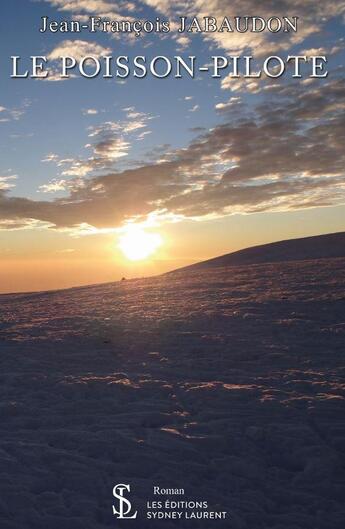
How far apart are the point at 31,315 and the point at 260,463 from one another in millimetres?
14520

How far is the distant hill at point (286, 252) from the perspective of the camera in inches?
1329

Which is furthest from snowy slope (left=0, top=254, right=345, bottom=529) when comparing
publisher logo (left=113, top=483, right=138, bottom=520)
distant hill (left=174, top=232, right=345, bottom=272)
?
distant hill (left=174, top=232, right=345, bottom=272)

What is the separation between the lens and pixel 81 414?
28.8 ft

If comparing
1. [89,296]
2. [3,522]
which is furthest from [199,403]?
[89,296]

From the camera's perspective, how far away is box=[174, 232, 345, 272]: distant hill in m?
33.8

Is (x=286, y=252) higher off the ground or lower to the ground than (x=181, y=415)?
higher

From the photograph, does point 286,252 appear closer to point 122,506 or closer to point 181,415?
point 181,415

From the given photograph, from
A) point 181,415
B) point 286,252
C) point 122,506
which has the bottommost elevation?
point 122,506

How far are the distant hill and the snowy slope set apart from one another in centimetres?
1708

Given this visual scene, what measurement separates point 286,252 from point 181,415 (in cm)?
2949

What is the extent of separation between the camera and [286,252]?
36.7m

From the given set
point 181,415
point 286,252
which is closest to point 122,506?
point 181,415

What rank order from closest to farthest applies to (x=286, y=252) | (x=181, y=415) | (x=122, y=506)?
1. (x=122, y=506)
2. (x=181, y=415)
3. (x=286, y=252)

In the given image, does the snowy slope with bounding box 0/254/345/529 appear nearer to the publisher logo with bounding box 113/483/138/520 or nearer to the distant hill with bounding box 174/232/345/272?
the publisher logo with bounding box 113/483/138/520
